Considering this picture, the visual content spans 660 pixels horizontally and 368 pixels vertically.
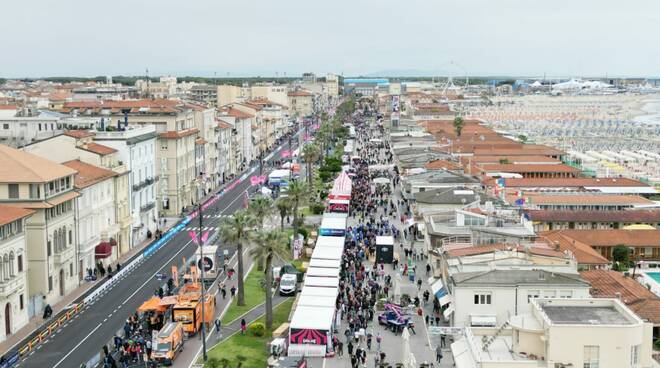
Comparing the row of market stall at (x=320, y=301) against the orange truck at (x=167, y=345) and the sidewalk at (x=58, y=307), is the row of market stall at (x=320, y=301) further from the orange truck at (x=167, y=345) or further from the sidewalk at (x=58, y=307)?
the sidewalk at (x=58, y=307)

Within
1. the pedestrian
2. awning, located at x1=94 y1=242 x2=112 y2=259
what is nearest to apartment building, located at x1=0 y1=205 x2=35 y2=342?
awning, located at x1=94 y1=242 x2=112 y2=259

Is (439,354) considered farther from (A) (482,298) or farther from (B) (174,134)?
(B) (174,134)

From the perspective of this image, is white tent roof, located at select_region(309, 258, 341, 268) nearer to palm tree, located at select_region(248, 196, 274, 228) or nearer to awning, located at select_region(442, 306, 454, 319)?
palm tree, located at select_region(248, 196, 274, 228)

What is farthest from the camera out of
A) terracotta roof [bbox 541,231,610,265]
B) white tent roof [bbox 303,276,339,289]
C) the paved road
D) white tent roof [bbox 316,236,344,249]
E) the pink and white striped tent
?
the pink and white striped tent

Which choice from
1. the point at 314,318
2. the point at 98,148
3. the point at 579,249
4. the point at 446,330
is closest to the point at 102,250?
the point at 98,148

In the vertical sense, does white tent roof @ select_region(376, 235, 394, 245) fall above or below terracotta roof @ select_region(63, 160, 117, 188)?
below

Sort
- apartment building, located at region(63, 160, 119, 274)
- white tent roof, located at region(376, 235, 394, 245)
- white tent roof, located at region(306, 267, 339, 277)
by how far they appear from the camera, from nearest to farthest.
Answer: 1. white tent roof, located at region(306, 267, 339, 277)
2. apartment building, located at region(63, 160, 119, 274)
3. white tent roof, located at region(376, 235, 394, 245)
